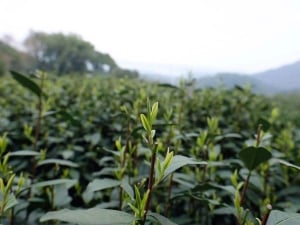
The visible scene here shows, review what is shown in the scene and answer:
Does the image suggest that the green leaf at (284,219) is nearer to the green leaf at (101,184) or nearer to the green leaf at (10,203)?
the green leaf at (101,184)

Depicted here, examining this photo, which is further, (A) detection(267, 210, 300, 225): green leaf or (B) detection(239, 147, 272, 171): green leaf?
(B) detection(239, 147, 272, 171): green leaf

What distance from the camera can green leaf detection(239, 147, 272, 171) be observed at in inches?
45.2

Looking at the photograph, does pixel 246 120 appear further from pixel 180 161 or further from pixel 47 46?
pixel 47 46

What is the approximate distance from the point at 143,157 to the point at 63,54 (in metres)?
8.28

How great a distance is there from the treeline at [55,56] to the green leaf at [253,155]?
4.51 metres

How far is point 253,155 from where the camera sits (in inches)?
46.3

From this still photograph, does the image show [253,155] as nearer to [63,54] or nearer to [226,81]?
[226,81]

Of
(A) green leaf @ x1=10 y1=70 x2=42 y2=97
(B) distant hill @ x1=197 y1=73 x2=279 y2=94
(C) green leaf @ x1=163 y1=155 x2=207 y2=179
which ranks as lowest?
(C) green leaf @ x1=163 y1=155 x2=207 y2=179

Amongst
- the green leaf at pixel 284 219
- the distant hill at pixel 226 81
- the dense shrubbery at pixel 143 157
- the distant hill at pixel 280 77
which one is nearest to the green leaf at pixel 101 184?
the dense shrubbery at pixel 143 157

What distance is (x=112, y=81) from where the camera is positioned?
4.45 m

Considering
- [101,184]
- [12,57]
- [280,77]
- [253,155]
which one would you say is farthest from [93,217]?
[12,57]

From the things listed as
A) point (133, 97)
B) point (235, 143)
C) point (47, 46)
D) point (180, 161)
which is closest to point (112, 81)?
point (133, 97)

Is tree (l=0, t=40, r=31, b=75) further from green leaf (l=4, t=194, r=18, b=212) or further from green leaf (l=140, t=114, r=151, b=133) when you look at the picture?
green leaf (l=140, t=114, r=151, b=133)

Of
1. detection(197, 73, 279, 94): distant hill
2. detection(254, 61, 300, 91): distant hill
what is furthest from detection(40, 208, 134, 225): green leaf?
detection(254, 61, 300, 91): distant hill
